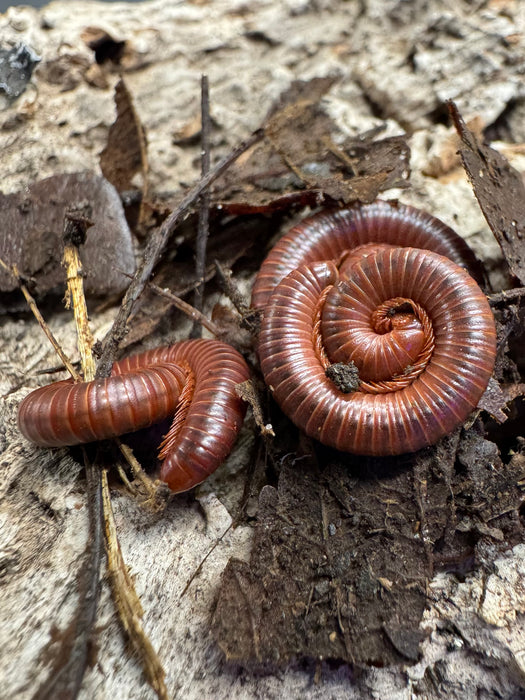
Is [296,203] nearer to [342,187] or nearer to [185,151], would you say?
[342,187]

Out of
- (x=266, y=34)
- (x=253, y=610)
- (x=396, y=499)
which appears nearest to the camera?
(x=253, y=610)

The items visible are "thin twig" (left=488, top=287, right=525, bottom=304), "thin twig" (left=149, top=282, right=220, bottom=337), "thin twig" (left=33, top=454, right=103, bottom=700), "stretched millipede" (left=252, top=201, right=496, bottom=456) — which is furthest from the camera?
"thin twig" (left=149, top=282, right=220, bottom=337)

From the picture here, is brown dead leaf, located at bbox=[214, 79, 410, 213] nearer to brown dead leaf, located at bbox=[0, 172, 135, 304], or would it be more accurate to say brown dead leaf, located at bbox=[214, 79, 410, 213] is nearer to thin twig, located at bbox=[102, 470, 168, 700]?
brown dead leaf, located at bbox=[0, 172, 135, 304]

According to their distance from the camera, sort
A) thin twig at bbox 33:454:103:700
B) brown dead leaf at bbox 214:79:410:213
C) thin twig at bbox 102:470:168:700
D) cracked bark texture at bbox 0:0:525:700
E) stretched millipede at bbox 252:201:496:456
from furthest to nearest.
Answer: brown dead leaf at bbox 214:79:410:213, stretched millipede at bbox 252:201:496:456, cracked bark texture at bbox 0:0:525:700, thin twig at bbox 102:470:168:700, thin twig at bbox 33:454:103:700

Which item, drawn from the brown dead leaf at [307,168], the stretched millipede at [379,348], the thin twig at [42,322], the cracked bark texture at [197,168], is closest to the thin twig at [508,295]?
the stretched millipede at [379,348]

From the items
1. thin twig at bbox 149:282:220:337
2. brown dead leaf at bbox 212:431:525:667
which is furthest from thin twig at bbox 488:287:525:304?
thin twig at bbox 149:282:220:337

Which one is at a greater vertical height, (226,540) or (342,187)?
(342,187)

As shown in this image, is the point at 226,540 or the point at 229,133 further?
the point at 229,133

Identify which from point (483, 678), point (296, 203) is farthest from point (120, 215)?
point (483, 678)
